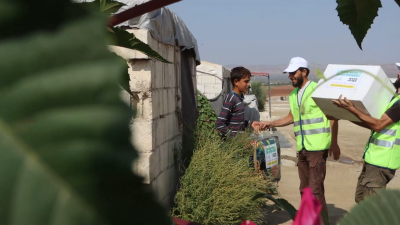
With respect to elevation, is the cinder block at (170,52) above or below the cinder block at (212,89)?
above

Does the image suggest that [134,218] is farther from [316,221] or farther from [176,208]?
[176,208]

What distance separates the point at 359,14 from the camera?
2.43 feet

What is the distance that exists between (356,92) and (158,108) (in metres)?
1.88

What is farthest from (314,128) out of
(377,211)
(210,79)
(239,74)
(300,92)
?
(210,79)

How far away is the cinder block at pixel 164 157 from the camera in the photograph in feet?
14.5

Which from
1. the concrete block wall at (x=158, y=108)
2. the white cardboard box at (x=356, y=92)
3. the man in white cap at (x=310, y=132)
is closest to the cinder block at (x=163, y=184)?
the concrete block wall at (x=158, y=108)

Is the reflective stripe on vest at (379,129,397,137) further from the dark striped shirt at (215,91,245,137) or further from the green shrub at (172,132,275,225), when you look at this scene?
the dark striped shirt at (215,91,245,137)

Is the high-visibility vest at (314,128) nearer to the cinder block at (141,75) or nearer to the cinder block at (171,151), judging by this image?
the cinder block at (171,151)

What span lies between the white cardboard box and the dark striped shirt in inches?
49.2

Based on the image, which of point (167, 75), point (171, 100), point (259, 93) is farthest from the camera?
point (259, 93)

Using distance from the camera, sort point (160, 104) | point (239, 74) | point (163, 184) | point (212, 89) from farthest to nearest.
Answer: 1. point (212, 89)
2. point (239, 74)
3. point (163, 184)
4. point (160, 104)

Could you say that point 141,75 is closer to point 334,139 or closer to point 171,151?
point 171,151

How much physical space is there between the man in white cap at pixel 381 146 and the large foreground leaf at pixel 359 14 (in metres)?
3.20

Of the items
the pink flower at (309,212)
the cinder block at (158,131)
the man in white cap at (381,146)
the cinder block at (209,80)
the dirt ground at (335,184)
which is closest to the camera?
the pink flower at (309,212)
